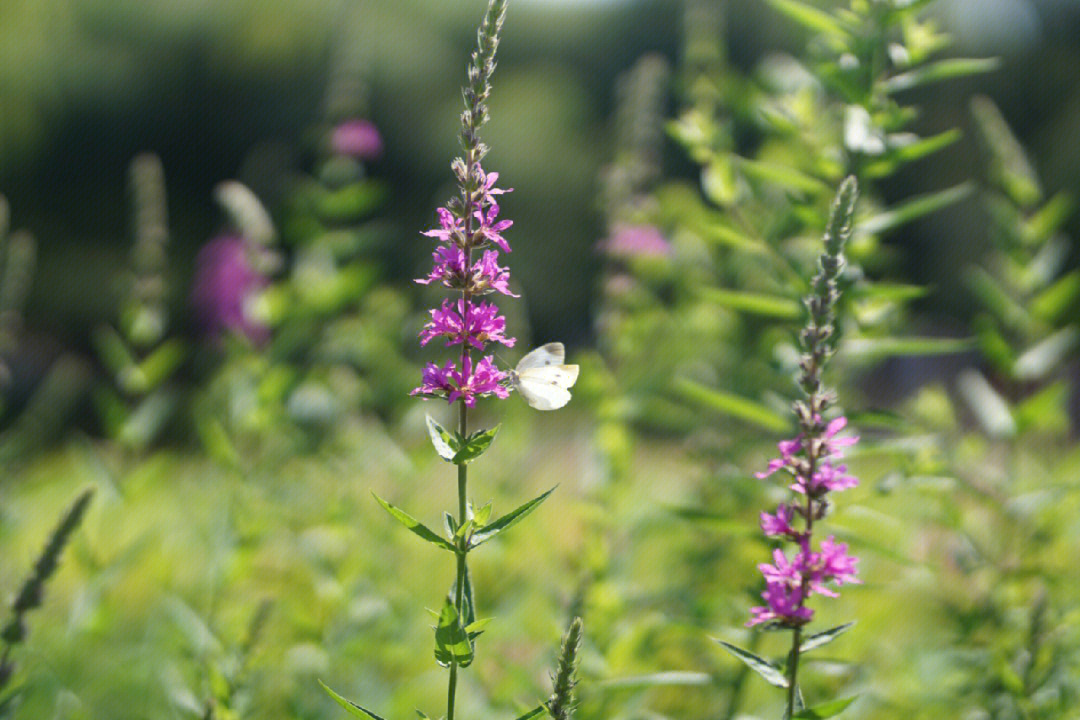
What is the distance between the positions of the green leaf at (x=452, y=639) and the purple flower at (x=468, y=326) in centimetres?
29

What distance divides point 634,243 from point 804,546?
5.56 feet

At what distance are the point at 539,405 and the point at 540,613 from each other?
164cm

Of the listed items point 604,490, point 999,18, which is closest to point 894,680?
point 604,490

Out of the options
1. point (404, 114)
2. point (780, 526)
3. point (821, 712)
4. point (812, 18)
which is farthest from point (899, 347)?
point (404, 114)

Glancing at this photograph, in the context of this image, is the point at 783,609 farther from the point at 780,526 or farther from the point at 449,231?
the point at 449,231

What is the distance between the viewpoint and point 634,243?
2.66m

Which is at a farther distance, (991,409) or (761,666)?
(991,409)

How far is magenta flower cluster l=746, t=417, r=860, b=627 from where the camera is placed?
3.42 feet

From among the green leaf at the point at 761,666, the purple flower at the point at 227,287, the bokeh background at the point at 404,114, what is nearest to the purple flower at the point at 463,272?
the green leaf at the point at 761,666

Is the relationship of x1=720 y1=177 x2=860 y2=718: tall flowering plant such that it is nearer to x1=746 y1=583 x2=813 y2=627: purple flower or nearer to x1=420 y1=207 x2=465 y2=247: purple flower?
x1=746 y1=583 x2=813 y2=627: purple flower

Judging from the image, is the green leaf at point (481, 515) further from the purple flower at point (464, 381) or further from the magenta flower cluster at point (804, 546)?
the magenta flower cluster at point (804, 546)

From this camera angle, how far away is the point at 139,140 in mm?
7523

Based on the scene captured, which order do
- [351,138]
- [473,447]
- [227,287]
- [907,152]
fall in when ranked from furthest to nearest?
1. [227,287]
2. [351,138]
3. [907,152]
4. [473,447]

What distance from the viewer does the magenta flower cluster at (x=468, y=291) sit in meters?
1.05
